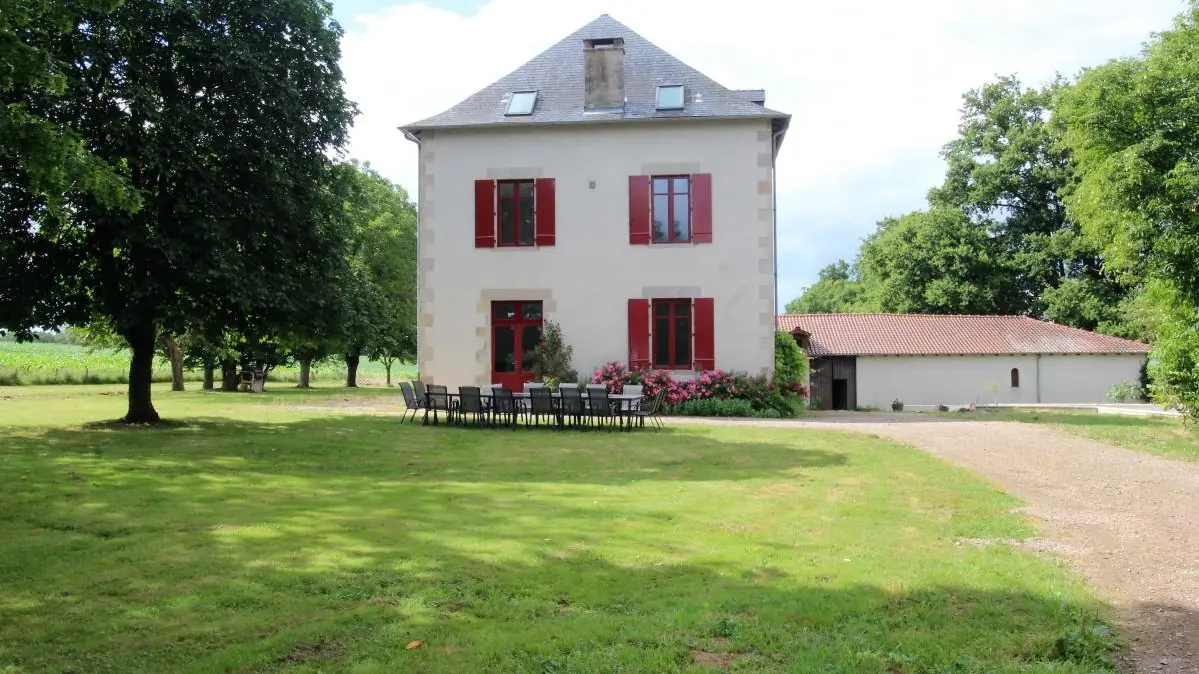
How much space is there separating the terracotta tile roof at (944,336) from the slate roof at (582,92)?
17.2m

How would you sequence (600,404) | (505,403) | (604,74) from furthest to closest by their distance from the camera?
(604,74)
(505,403)
(600,404)

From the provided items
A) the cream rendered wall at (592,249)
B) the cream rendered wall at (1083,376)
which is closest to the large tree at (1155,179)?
the cream rendered wall at (592,249)

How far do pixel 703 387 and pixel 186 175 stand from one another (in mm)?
11063

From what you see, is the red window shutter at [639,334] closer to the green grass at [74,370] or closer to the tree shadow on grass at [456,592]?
the tree shadow on grass at [456,592]

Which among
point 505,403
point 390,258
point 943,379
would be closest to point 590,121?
point 505,403

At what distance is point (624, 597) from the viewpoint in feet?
15.3

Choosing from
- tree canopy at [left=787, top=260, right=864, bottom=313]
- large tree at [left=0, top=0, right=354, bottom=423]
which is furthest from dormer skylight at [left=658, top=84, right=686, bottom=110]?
tree canopy at [left=787, top=260, right=864, bottom=313]

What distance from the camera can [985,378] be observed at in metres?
36.2

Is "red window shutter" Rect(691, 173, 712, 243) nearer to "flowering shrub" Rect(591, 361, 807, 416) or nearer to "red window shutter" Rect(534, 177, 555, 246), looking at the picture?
"flowering shrub" Rect(591, 361, 807, 416)

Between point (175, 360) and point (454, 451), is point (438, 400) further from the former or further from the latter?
point (175, 360)

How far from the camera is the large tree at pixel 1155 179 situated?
1591cm

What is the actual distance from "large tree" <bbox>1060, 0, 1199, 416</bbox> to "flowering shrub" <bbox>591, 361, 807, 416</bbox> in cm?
741

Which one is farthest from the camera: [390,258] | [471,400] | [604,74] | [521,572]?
[390,258]

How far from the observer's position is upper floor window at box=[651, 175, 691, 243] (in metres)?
19.8
